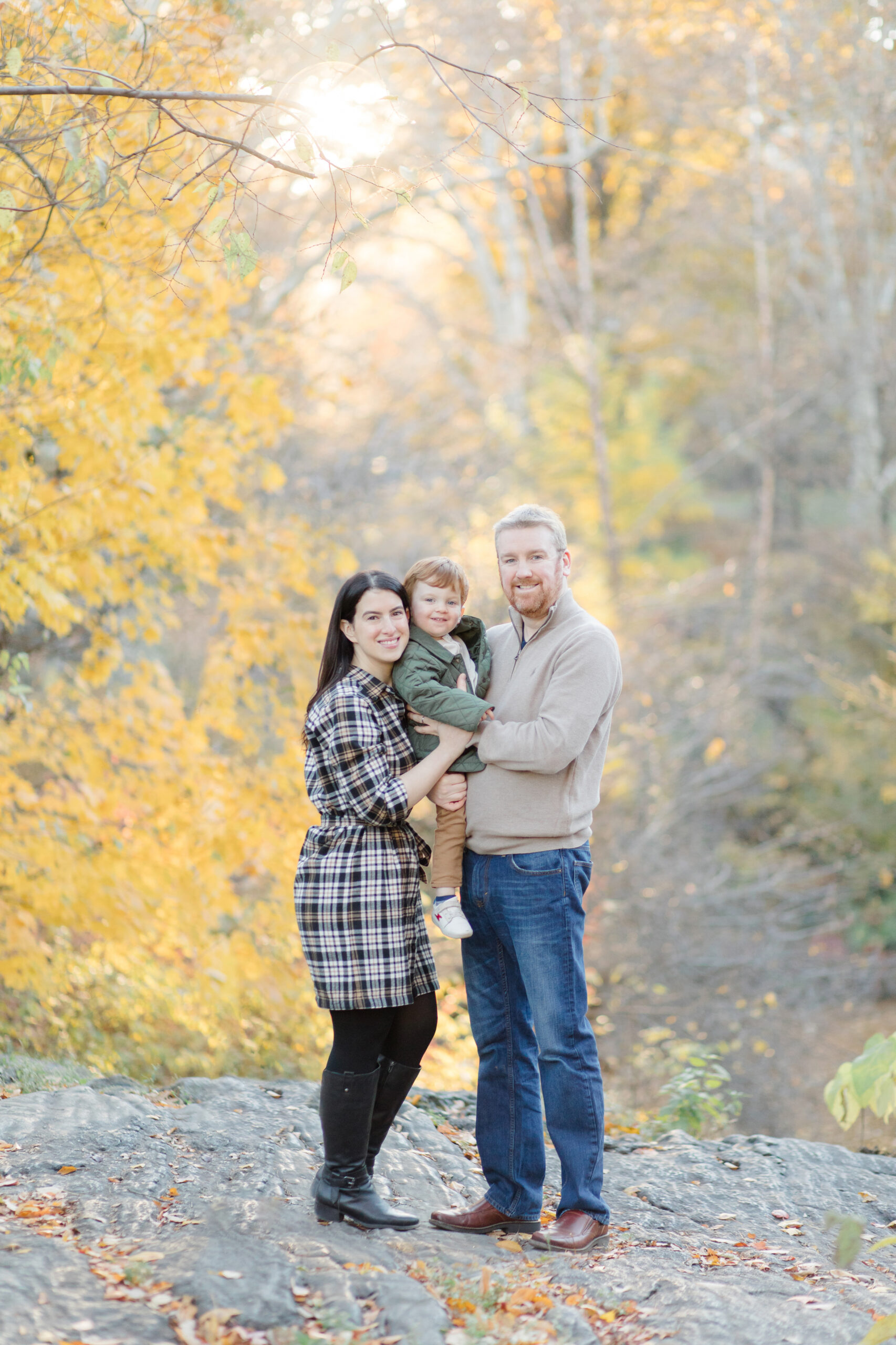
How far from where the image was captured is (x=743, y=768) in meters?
11.6

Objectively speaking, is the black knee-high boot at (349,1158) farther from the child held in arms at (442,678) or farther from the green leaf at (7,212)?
the green leaf at (7,212)

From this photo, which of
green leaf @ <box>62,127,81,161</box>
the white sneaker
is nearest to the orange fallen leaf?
the white sneaker

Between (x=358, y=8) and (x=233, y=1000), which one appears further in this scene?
(x=358, y=8)

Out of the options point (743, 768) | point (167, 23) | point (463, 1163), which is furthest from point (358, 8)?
point (463, 1163)

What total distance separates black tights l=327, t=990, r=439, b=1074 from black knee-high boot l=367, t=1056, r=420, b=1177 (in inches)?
0.8

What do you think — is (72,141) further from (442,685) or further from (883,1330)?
(883,1330)

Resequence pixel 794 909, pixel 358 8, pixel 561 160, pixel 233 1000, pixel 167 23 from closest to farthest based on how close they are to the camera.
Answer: pixel 167 23 → pixel 233 1000 → pixel 358 8 → pixel 794 909 → pixel 561 160

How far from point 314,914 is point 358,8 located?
9.15 metres

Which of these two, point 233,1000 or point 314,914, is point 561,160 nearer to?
point 233,1000

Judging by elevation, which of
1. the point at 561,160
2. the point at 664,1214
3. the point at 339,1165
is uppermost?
the point at 561,160

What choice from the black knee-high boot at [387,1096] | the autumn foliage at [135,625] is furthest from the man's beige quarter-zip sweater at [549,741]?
the autumn foliage at [135,625]

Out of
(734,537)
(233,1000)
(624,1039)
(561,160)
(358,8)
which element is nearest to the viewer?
(233,1000)

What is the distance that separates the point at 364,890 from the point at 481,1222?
3.49 ft

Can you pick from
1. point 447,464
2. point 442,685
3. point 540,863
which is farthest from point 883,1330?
point 447,464
